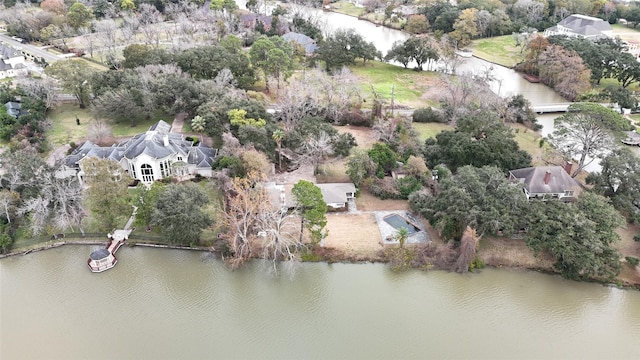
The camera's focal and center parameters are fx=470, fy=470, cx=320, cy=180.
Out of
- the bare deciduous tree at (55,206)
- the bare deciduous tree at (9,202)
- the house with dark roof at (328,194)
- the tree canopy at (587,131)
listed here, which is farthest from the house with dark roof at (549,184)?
the bare deciduous tree at (9,202)

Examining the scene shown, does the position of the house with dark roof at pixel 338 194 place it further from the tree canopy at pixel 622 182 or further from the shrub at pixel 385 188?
the tree canopy at pixel 622 182

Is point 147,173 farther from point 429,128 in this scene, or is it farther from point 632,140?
point 632,140

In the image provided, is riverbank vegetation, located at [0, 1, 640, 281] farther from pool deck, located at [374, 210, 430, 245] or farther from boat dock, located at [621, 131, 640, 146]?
boat dock, located at [621, 131, 640, 146]

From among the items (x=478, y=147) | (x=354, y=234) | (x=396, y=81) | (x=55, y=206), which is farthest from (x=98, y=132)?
(x=396, y=81)

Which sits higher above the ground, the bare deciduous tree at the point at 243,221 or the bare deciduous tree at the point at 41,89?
the bare deciduous tree at the point at 41,89

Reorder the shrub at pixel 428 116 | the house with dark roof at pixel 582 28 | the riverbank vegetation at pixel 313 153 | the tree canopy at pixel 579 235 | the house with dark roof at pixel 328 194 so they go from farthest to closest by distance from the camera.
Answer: the house with dark roof at pixel 582 28, the shrub at pixel 428 116, the house with dark roof at pixel 328 194, the riverbank vegetation at pixel 313 153, the tree canopy at pixel 579 235

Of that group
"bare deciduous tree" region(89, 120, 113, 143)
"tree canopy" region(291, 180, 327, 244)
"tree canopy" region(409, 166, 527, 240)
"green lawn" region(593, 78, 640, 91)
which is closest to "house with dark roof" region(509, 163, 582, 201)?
"tree canopy" region(409, 166, 527, 240)
